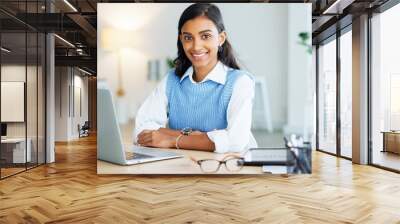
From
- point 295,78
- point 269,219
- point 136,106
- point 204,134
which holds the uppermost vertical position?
point 295,78

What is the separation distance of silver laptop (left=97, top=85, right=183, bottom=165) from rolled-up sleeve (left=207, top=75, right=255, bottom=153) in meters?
0.64

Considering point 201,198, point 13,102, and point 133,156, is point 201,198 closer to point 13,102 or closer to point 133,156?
point 133,156

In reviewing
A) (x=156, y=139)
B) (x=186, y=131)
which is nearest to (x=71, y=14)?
(x=156, y=139)

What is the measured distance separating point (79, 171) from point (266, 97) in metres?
3.35

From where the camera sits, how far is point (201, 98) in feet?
19.0

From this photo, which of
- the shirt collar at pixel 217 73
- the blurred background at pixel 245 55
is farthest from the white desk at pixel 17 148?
the shirt collar at pixel 217 73

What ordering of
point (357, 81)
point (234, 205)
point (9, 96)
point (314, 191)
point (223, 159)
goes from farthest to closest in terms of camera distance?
point (357, 81)
point (9, 96)
point (223, 159)
point (314, 191)
point (234, 205)

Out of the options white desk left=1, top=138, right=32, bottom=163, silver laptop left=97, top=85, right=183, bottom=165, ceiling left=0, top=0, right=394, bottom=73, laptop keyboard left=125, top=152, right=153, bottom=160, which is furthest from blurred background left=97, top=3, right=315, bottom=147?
white desk left=1, top=138, right=32, bottom=163

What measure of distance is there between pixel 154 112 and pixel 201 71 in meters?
0.89

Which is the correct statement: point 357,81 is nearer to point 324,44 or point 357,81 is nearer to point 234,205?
point 324,44

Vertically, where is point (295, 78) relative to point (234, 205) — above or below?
above

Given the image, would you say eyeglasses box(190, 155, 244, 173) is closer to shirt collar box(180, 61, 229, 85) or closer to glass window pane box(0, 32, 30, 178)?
shirt collar box(180, 61, 229, 85)

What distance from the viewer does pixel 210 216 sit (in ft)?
12.8

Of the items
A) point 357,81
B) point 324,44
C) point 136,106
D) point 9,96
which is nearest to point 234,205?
point 136,106
